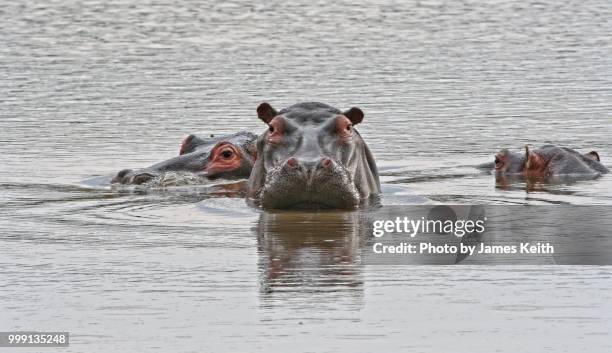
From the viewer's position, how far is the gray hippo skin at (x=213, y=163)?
507 inches

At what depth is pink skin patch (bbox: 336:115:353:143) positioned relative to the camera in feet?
34.9

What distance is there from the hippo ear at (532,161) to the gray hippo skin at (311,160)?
2776mm

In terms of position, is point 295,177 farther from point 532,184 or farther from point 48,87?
point 48,87

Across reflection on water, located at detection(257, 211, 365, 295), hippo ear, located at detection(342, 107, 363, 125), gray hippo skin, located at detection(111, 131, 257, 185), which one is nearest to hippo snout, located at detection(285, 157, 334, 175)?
reflection on water, located at detection(257, 211, 365, 295)

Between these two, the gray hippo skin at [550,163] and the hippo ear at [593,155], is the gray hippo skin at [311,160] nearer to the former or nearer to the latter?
the gray hippo skin at [550,163]

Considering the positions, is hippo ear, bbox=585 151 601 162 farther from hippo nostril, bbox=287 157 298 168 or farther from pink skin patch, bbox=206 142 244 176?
hippo nostril, bbox=287 157 298 168

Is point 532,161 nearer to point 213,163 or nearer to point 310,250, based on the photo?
point 213,163

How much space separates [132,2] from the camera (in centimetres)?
3709

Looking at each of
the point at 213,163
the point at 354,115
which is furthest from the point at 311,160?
the point at 213,163

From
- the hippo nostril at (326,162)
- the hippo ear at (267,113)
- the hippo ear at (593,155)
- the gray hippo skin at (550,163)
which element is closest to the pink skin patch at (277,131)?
the hippo ear at (267,113)

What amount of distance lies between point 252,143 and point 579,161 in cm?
285

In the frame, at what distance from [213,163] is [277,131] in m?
2.49

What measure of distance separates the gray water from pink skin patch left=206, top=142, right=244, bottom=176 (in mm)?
684

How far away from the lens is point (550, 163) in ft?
44.7
